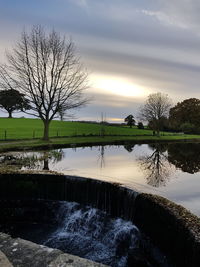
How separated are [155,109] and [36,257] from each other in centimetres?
4709

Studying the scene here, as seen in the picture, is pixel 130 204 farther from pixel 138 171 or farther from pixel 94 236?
pixel 138 171

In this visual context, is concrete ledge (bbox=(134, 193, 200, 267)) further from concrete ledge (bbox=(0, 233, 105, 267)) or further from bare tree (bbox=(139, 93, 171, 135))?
bare tree (bbox=(139, 93, 171, 135))

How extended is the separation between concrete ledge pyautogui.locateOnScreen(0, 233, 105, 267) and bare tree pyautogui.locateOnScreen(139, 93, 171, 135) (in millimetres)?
44118

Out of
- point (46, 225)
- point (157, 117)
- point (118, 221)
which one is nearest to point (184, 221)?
point (118, 221)

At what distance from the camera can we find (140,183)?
12.3 meters

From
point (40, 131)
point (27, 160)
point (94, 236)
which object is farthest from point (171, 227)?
point (40, 131)

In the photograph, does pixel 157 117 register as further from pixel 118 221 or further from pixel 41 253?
pixel 41 253

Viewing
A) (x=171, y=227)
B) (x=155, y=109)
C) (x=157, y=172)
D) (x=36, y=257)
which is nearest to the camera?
(x=36, y=257)

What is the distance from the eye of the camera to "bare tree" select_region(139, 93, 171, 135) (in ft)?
162

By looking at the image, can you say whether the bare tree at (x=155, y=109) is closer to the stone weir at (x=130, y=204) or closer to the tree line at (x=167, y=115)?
the tree line at (x=167, y=115)

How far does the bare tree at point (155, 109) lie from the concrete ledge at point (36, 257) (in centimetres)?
4412

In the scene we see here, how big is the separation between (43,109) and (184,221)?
75.3 ft

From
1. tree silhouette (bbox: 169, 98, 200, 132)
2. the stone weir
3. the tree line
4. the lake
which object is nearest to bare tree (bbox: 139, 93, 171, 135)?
the tree line

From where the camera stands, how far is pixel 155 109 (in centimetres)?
5028
